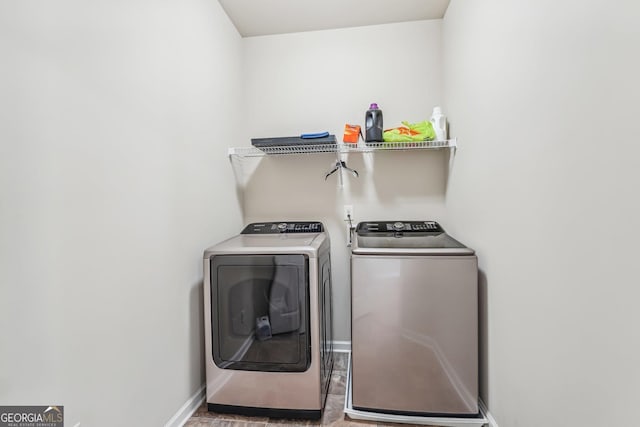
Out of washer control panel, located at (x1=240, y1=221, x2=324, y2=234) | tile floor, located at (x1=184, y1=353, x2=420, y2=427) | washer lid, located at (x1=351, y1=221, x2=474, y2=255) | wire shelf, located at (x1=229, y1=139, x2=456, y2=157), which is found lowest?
tile floor, located at (x1=184, y1=353, x2=420, y2=427)

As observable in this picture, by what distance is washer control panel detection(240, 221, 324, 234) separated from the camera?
211 centimetres

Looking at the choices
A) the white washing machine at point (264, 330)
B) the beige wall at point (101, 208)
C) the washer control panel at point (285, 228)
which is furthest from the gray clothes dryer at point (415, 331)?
the beige wall at point (101, 208)

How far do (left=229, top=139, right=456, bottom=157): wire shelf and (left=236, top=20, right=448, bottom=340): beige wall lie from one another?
0.16 metres

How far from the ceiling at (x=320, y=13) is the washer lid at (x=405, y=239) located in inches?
60.9

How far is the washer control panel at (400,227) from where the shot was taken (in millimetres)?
1993

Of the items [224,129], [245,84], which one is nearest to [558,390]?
[224,129]

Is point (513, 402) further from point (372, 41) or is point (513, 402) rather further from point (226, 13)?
point (226, 13)

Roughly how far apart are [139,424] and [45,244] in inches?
33.2

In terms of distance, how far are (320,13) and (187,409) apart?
2.66 meters

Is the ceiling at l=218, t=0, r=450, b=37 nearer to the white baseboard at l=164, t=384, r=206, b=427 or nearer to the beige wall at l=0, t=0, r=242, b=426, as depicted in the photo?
the beige wall at l=0, t=0, r=242, b=426

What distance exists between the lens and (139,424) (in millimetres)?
1146

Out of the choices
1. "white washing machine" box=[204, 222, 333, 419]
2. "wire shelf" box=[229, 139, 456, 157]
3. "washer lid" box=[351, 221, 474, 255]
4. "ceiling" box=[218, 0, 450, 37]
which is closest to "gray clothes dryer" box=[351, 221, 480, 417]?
"washer lid" box=[351, 221, 474, 255]

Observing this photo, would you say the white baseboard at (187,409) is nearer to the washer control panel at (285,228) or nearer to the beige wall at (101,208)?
the beige wall at (101,208)

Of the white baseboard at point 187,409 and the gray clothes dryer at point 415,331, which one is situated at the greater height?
the gray clothes dryer at point 415,331
